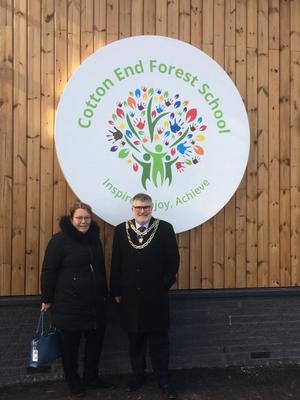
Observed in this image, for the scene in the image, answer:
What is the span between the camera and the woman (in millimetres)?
3297

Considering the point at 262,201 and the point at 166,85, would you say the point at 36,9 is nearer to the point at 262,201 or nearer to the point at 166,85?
the point at 166,85

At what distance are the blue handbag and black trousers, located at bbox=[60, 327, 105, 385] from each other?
7cm

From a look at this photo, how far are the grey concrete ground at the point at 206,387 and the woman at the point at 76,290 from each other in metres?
0.19

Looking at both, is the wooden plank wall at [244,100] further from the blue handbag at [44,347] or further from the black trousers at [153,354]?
the black trousers at [153,354]

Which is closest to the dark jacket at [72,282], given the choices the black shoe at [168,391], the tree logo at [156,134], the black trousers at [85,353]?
the black trousers at [85,353]

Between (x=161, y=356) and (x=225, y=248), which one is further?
(x=225, y=248)

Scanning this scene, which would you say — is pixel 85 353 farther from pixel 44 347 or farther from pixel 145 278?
pixel 145 278

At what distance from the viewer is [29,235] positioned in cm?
370

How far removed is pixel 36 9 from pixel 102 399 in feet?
11.3

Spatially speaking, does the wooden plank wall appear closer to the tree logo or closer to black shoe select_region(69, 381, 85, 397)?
the tree logo

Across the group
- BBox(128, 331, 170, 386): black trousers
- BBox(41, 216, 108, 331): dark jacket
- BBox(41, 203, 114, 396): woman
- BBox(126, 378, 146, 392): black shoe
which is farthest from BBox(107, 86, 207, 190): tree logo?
BBox(126, 378, 146, 392): black shoe

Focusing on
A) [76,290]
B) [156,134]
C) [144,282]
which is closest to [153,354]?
[144,282]

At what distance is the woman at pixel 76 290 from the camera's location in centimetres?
330

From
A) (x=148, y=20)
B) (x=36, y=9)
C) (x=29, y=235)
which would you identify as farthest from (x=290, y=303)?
(x=36, y=9)
